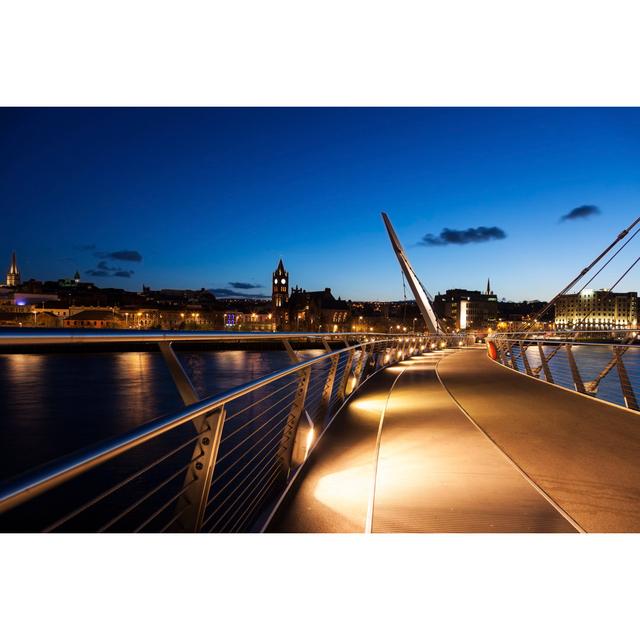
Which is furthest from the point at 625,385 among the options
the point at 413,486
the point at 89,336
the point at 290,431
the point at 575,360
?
the point at 575,360

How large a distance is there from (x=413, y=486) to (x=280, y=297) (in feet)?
527

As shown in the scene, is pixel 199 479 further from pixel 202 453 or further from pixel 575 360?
pixel 575 360

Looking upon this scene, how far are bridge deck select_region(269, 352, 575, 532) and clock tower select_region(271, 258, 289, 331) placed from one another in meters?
148

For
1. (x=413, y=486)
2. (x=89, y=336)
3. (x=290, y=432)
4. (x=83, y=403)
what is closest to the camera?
(x=89, y=336)

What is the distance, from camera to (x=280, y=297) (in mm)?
163375

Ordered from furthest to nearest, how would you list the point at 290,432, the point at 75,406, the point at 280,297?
the point at 280,297 < the point at 75,406 < the point at 290,432

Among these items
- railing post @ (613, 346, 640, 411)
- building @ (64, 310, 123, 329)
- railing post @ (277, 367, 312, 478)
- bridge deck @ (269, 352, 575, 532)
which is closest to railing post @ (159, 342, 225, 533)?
bridge deck @ (269, 352, 575, 532)

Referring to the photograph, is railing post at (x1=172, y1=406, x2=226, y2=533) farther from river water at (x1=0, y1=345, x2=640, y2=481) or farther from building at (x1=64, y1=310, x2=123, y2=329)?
building at (x1=64, y1=310, x2=123, y2=329)

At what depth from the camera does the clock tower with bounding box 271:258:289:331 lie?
522ft

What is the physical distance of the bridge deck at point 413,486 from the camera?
2926 mm

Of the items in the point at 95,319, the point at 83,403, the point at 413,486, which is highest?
the point at 95,319

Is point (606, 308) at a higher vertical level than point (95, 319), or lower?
higher
